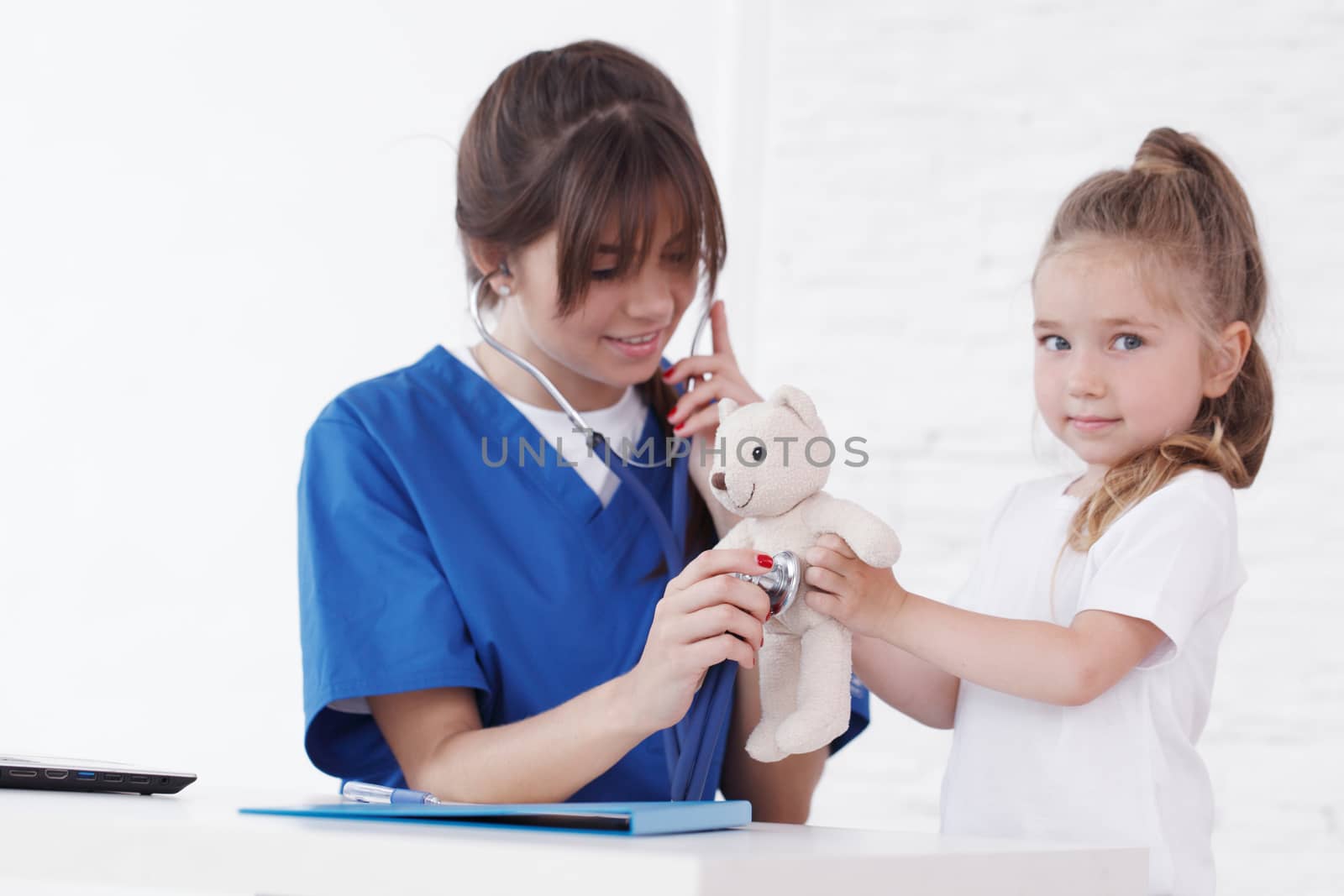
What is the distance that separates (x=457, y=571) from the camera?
1102 millimetres

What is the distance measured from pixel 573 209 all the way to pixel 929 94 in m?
1.08

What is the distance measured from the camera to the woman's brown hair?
1080 mm

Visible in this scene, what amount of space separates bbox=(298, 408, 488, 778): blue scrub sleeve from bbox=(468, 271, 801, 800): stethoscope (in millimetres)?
173

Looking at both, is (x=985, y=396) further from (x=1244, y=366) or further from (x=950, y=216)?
(x=1244, y=366)

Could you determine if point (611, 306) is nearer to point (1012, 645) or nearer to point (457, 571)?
point (457, 571)

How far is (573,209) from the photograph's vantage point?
3.54ft

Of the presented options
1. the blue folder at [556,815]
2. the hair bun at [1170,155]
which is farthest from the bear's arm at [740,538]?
the hair bun at [1170,155]

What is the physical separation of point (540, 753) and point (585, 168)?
50 centimetres

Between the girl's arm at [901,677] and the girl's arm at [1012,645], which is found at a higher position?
the girl's arm at [1012,645]

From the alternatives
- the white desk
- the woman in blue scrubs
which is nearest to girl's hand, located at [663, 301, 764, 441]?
the woman in blue scrubs

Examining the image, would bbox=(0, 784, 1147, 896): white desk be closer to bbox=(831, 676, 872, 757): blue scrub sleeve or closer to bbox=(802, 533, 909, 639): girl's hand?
bbox=(802, 533, 909, 639): girl's hand

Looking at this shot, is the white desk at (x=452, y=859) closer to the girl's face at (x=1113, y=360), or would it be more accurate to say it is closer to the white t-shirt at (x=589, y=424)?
the girl's face at (x=1113, y=360)

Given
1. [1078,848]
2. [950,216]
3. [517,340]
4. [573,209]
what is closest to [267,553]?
[517,340]

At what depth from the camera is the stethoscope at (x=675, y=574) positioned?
83cm
